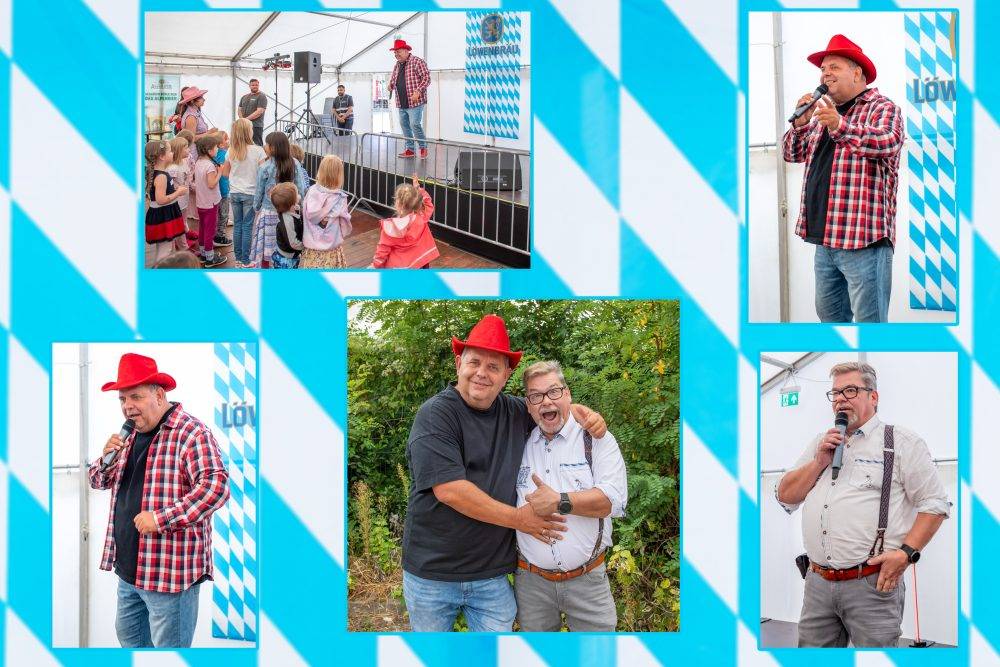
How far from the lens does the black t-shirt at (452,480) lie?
133 inches

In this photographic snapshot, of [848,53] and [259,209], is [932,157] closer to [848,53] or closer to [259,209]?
[848,53]

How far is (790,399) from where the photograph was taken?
11.1 ft

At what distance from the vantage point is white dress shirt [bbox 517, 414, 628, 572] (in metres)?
3.39

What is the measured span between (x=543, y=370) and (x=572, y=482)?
1.04ft

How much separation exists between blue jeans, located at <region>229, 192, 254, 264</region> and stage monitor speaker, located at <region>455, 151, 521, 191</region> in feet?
1.93

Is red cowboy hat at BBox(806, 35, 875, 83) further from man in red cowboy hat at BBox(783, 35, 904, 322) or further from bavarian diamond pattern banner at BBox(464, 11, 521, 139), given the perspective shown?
bavarian diamond pattern banner at BBox(464, 11, 521, 139)

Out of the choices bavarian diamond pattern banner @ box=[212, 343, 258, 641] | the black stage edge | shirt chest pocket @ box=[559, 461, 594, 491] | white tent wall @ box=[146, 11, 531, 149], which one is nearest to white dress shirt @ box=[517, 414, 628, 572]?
shirt chest pocket @ box=[559, 461, 594, 491]

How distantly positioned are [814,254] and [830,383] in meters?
0.36

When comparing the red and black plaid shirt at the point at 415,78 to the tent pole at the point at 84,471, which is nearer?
the red and black plaid shirt at the point at 415,78

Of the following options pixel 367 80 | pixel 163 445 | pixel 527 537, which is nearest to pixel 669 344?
pixel 527 537

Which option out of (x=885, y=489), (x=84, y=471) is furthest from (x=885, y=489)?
(x=84, y=471)

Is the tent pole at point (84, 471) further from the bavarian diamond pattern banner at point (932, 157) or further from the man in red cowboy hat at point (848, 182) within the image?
the bavarian diamond pattern banner at point (932, 157)

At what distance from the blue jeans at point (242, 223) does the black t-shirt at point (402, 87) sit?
0.51 m

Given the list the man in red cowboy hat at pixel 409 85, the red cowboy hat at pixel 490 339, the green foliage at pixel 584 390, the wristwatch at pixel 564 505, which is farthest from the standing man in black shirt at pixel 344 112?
the wristwatch at pixel 564 505
